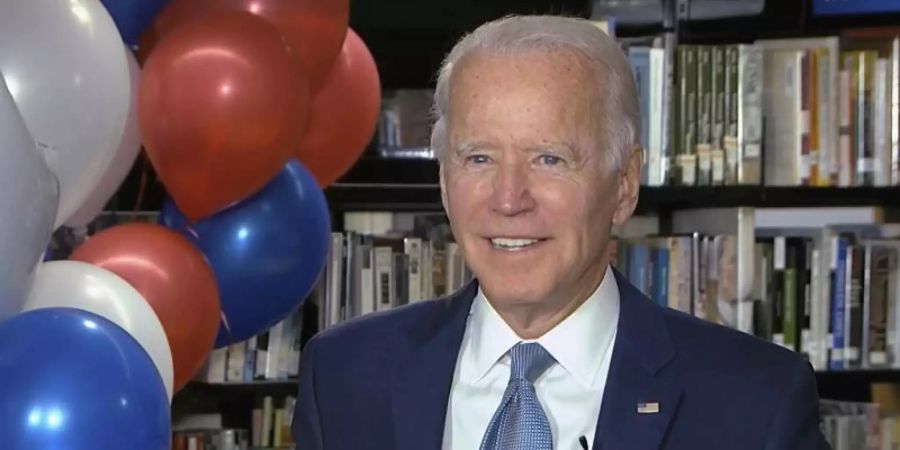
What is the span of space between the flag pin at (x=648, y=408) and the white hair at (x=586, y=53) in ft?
0.78

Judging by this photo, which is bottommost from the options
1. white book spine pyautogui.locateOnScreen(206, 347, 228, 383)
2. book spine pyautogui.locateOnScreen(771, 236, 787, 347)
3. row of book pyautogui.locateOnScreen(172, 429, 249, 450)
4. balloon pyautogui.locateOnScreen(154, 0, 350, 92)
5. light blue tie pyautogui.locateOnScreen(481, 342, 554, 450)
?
A: row of book pyautogui.locateOnScreen(172, 429, 249, 450)

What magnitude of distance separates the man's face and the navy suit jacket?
119 mm

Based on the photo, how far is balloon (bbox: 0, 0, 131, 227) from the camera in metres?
1.62

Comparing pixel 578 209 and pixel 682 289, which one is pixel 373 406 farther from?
pixel 682 289

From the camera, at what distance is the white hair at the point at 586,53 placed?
1.46 m

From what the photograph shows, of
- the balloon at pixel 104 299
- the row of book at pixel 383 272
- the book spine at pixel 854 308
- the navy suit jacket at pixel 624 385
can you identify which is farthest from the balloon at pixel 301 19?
the book spine at pixel 854 308

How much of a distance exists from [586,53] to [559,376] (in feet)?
1.07

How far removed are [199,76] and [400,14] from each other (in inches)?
40.8

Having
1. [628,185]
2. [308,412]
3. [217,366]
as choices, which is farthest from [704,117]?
[308,412]

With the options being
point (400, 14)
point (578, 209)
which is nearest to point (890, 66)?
point (400, 14)

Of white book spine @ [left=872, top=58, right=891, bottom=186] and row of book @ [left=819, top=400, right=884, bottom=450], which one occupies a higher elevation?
white book spine @ [left=872, top=58, right=891, bottom=186]

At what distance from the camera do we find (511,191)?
141 centimetres

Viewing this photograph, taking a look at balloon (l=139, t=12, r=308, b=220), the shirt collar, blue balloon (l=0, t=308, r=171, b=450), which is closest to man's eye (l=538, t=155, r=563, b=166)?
the shirt collar

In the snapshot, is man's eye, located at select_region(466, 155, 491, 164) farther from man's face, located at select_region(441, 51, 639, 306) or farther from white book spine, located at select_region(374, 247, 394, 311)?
white book spine, located at select_region(374, 247, 394, 311)
